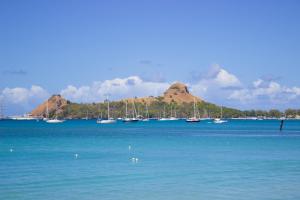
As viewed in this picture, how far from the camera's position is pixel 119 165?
187ft

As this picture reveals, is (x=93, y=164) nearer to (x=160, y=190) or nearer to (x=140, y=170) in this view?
(x=140, y=170)

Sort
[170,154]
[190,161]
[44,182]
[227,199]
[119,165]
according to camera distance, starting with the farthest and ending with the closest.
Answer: [170,154] < [190,161] < [119,165] < [44,182] < [227,199]

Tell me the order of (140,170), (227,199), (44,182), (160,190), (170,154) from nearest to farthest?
1. (227,199)
2. (160,190)
3. (44,182)
4. (140,170)
5. (170,154)

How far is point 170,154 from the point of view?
71.8 metres

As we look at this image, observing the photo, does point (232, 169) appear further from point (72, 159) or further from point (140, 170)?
point (72, 159)

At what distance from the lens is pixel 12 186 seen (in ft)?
134

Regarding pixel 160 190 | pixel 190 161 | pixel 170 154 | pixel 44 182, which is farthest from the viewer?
pixel 170 154

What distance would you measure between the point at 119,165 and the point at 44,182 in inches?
578

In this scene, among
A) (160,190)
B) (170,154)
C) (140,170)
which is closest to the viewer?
(160,190)

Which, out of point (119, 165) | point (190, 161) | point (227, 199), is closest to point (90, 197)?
point (227, 199)

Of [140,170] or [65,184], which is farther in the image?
[140,170]

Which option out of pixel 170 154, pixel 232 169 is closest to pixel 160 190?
pixel 232 169

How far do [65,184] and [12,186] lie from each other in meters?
4.00

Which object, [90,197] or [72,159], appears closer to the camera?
[90,197]
